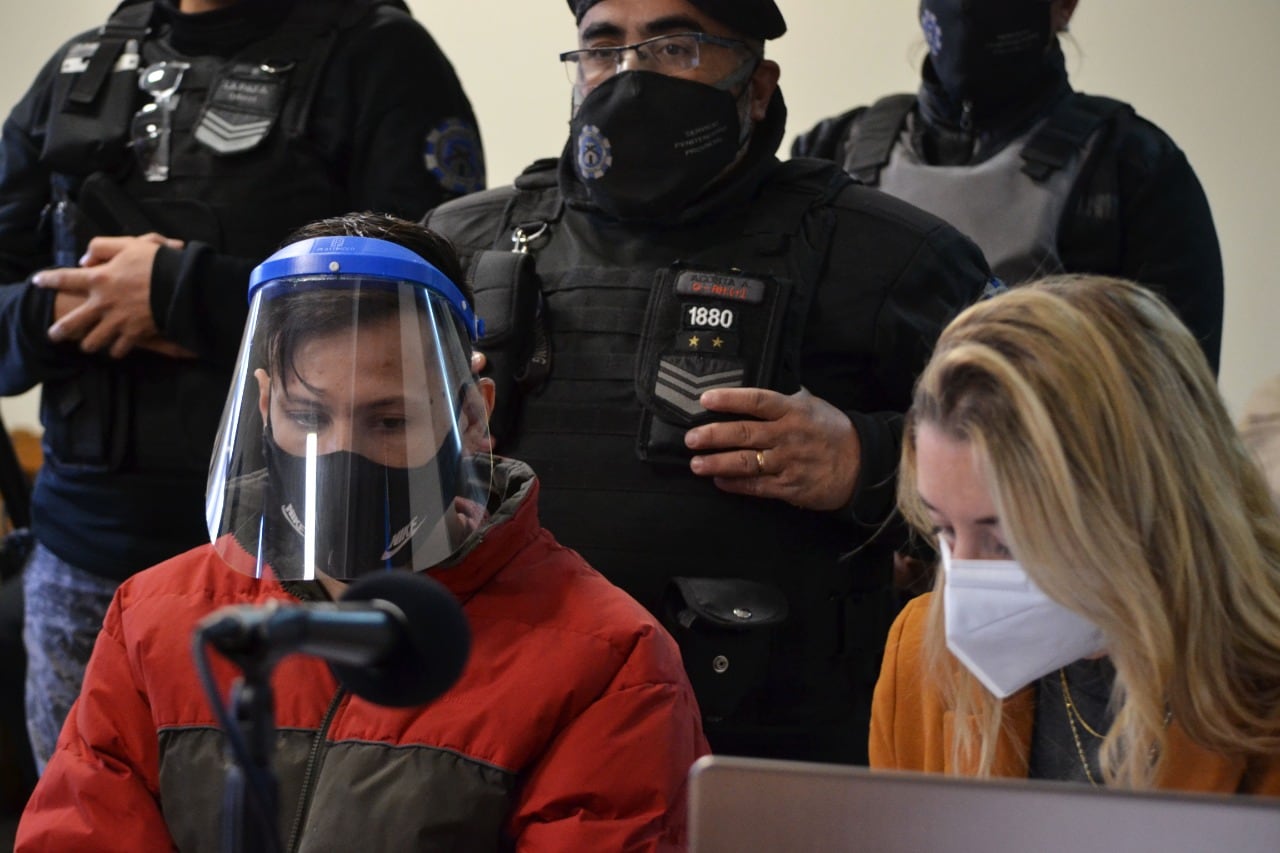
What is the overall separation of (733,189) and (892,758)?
756 mm

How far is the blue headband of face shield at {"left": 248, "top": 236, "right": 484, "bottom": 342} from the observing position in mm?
1541

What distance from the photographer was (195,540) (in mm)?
2299

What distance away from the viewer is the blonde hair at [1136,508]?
4.50ft

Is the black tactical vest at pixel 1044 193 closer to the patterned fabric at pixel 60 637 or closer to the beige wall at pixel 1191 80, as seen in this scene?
the beige wall at pixel 1191 80

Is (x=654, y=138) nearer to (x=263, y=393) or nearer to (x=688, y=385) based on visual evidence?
(x=688, y=385)

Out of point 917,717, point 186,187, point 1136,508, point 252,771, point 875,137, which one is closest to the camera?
point 252,771

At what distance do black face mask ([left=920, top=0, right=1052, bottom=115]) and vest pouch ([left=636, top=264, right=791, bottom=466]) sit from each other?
69cm

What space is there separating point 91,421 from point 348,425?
0.96 metres

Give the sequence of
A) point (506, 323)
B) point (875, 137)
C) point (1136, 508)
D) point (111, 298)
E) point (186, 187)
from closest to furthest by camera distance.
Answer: point (1136, 508), point (506, 323), point (111, 298), point (186, 187), point (875, 137)

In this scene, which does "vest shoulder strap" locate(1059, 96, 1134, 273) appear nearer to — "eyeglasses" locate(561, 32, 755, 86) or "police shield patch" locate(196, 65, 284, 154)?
"eyeglasses" locate(561, 32, 755, 86)

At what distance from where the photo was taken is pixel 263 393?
1.54 metres

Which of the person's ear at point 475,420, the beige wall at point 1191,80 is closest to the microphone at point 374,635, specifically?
the person's ear at point 475,420

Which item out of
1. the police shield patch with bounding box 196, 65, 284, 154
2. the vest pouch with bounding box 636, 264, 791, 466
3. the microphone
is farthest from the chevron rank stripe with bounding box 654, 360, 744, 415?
the microphone

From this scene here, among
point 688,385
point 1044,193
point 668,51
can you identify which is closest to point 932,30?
point 1044,193
